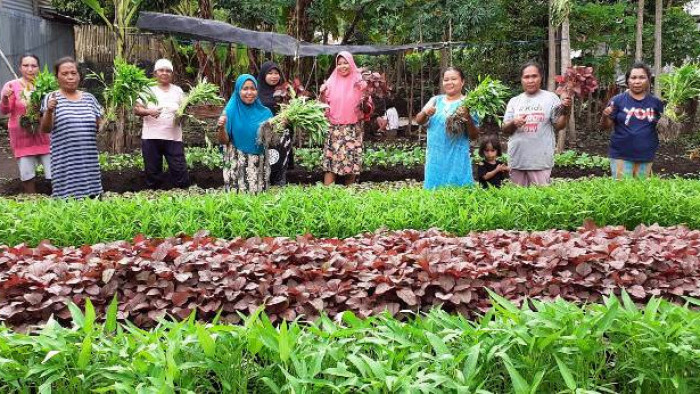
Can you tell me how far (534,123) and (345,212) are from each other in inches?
95.9

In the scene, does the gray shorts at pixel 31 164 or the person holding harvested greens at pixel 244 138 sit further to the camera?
the gray shorts at pixel 31 164

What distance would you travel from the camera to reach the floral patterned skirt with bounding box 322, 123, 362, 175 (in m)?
9.26

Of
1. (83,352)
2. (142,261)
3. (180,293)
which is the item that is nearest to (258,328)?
(83,352)

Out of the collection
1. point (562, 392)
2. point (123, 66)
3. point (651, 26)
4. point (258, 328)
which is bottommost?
point (562, 392)

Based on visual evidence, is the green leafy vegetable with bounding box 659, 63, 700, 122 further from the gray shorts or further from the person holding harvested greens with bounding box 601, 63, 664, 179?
the gray shorts

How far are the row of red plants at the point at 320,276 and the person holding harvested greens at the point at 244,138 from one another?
305cm

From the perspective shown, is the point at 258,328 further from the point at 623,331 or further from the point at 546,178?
the point at 546,178

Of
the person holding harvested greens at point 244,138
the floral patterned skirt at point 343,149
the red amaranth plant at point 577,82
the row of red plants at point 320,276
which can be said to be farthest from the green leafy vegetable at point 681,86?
the person holding harvested greens at point 244,138

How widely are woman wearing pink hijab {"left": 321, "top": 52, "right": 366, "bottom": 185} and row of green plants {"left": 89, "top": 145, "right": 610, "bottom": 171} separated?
162cm

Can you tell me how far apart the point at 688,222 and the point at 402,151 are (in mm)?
6702

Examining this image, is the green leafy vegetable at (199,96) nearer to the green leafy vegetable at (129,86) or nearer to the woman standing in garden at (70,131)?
the green leafy vegetable at (129,86)

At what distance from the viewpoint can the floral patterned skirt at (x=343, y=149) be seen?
9.26m

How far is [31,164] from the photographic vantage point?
335 inches

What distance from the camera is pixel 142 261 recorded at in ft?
13.0
